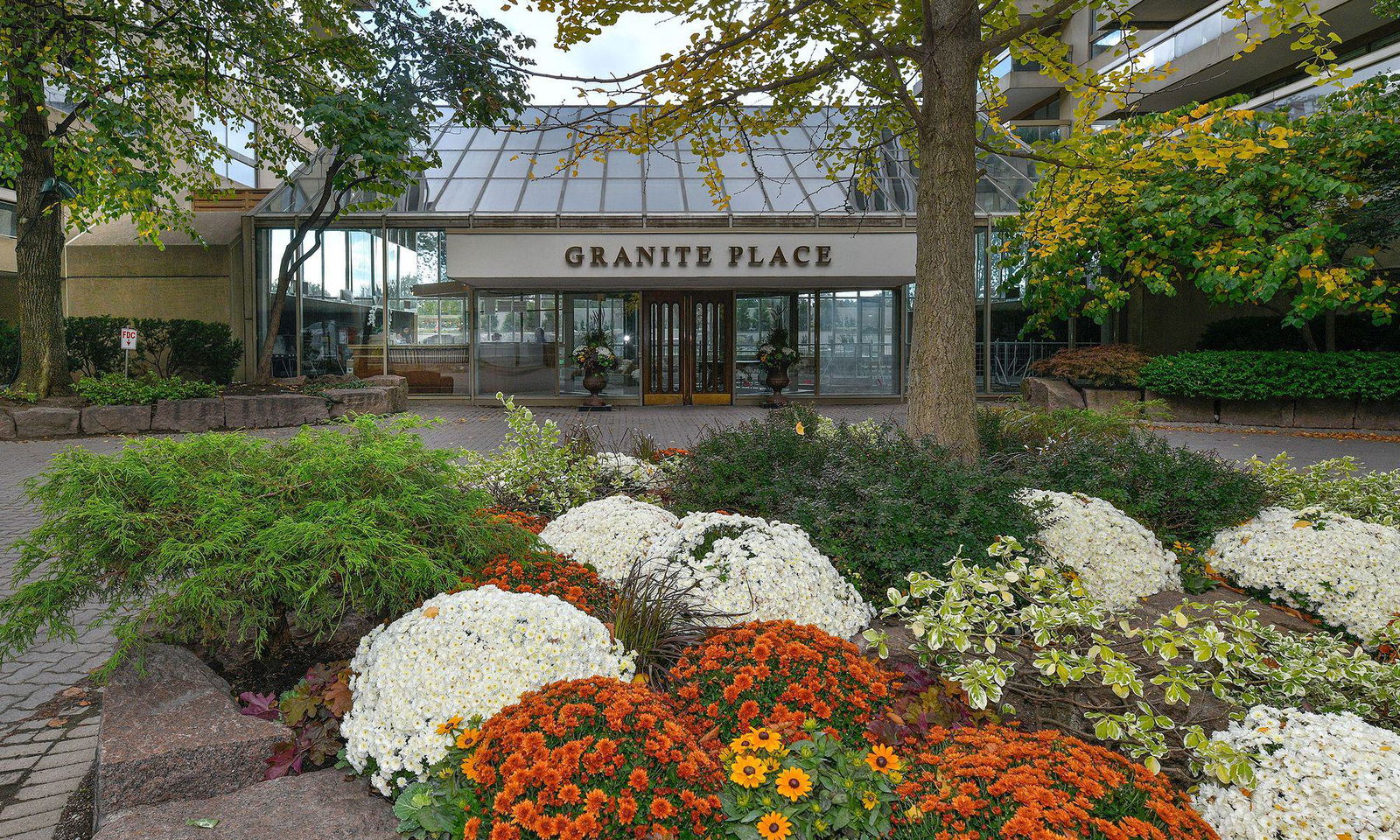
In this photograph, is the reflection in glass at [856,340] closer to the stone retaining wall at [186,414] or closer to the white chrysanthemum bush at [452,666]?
the stone retaining wall at [186,414]

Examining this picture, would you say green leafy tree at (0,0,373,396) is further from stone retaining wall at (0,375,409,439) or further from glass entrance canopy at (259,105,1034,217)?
glass entrance canopy at (259,105,1034,217)

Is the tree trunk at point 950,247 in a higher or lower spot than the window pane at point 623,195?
lower

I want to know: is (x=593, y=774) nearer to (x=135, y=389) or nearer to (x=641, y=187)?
(x=135, y=389)

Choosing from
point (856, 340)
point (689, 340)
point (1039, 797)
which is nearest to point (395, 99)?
point (689, 340)

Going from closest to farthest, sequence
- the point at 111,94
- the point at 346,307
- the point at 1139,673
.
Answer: the point at 1139,673 < the point at 111,94 < the point at 346,307

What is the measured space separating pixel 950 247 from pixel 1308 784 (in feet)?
12.8

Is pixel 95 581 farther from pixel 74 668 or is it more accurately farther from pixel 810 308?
pixel 810 308

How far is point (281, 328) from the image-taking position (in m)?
18.0

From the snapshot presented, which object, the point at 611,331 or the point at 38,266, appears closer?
the point at 38,266

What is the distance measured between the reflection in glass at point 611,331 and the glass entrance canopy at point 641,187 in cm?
224

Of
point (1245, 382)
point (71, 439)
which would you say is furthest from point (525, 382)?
point (1245, 382)

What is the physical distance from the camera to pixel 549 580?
10.9 feet

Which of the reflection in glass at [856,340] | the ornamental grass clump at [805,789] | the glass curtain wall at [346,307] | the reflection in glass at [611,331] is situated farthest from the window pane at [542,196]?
the ornamental grass clump at [805,789]

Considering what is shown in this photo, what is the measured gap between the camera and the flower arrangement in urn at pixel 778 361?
58.4ft
